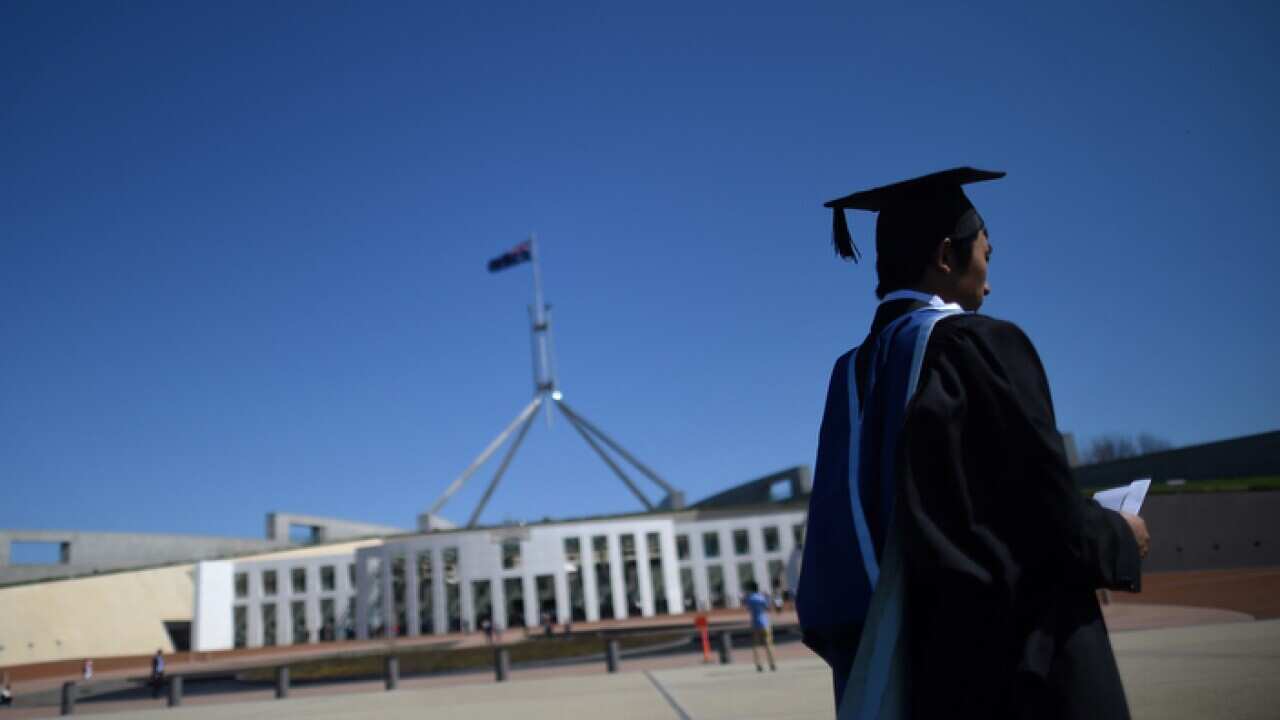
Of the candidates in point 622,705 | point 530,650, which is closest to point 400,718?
point 622,705

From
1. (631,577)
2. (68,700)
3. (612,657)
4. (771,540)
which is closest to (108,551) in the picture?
(631,577)

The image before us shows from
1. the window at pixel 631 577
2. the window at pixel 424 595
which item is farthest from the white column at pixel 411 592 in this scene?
the window at pixel 631 577

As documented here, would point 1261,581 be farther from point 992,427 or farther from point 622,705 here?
point 992,427

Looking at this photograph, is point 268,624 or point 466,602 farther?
point 268,624

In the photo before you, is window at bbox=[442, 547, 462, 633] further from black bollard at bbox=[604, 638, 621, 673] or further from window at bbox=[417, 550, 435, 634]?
black bollard at bbox=[604, 638, 621, 673]

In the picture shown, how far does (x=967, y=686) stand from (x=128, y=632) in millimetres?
51843

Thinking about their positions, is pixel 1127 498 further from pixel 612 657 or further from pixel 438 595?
pixel 438 595

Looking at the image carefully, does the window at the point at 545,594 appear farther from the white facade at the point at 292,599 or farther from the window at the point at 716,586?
the white facade at the point at 292,599

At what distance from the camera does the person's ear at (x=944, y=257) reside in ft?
5.93

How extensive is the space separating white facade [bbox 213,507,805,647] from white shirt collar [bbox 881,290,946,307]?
133 ft

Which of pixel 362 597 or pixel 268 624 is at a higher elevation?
pixel 362 597

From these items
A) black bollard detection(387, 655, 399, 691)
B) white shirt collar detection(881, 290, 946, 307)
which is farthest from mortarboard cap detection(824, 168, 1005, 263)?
black bollard detection(387, 655, 399, 691)

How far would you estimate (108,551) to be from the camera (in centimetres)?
4984

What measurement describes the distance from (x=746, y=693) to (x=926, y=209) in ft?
24.2
